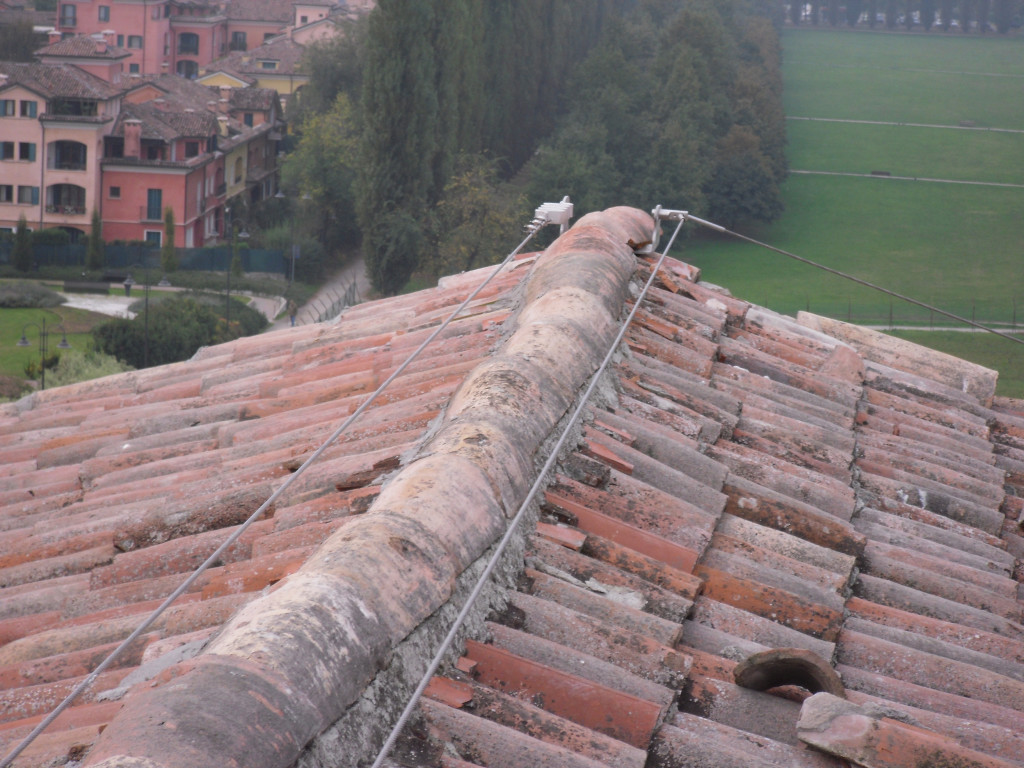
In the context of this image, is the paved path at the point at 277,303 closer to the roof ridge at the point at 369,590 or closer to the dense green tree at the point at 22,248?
the dense green tree at the point at 22,248

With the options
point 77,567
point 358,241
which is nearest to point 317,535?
point 77,567

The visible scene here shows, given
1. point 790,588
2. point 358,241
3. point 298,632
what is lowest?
point 358,241

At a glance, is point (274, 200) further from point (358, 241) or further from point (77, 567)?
point (77, 567)

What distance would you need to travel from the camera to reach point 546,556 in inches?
150

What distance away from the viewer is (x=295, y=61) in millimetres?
60250

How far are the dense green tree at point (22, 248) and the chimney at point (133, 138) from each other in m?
4.78

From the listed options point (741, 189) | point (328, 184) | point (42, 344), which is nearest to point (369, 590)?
point (42, 344)

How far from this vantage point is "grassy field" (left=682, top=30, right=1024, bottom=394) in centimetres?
3853

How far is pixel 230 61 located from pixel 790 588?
62117 millimetres

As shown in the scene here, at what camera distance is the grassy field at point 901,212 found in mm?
38531

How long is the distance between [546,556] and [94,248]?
40.5 metres

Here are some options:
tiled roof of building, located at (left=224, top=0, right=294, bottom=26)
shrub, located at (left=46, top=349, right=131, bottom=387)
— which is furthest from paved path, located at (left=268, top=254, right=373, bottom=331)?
tiled roof of building, located at (left=224, top=0, right=294, bottom=26)

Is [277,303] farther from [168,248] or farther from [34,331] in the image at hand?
[34,331]

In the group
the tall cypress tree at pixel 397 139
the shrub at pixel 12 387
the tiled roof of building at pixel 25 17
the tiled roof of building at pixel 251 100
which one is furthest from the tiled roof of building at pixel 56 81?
the shrub at pixel 12 387
